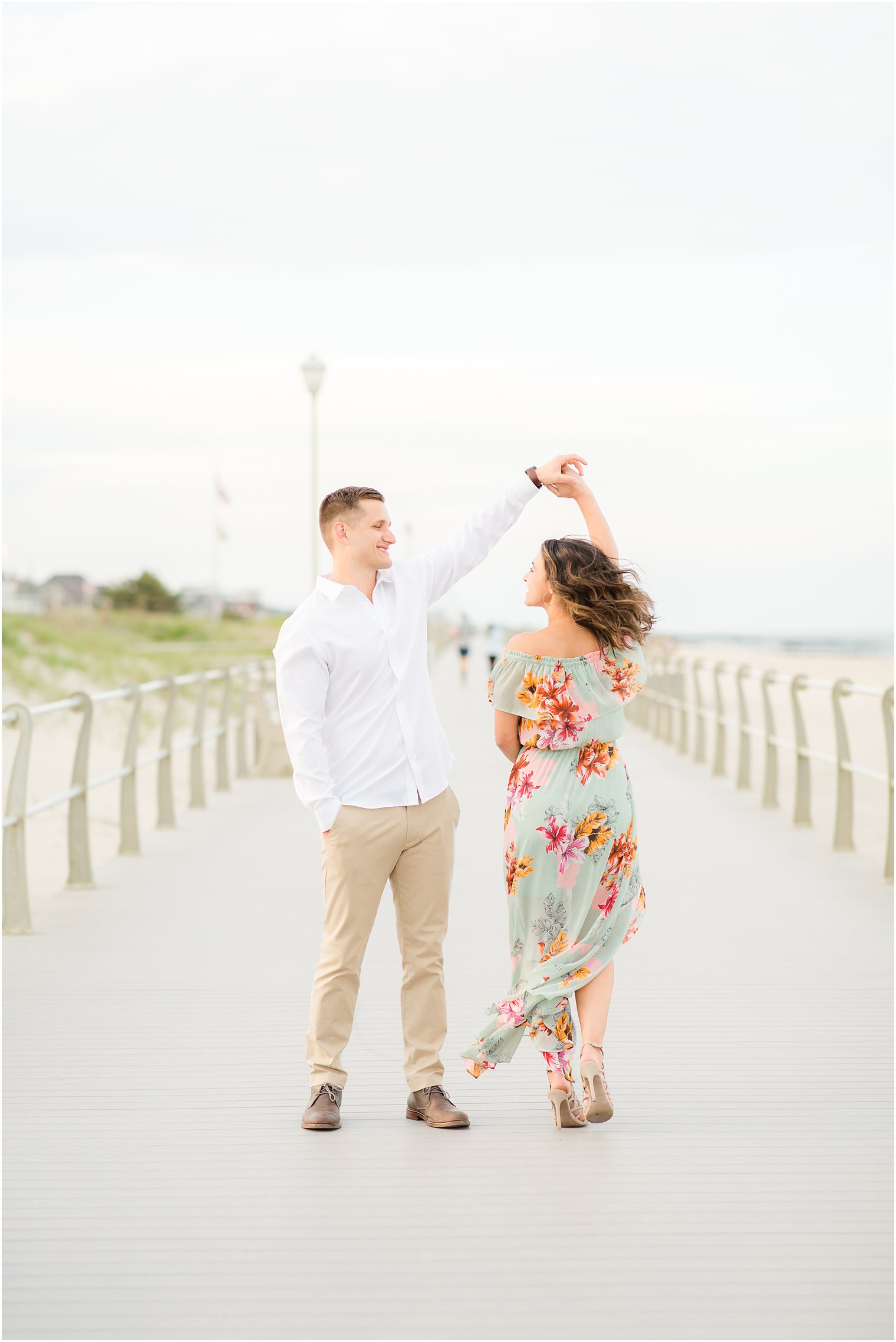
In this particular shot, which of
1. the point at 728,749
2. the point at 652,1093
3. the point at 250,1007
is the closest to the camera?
the point at 652,1093

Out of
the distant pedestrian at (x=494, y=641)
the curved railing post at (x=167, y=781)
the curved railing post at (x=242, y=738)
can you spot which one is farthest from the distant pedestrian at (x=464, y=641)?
the curved railing post at (x=167, y=781)

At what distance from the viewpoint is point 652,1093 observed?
15.5 ft

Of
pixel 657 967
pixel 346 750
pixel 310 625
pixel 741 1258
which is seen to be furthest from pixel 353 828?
pixel 657 967

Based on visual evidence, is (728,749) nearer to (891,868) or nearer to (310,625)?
(891,868)

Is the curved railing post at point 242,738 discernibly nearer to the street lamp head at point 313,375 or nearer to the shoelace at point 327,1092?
the street lamp head at point 313,375

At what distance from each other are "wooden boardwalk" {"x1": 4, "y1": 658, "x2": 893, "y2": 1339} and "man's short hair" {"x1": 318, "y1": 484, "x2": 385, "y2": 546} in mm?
1729

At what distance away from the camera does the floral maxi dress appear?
14.3 feet

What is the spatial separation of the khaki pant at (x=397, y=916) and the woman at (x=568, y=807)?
16 cm

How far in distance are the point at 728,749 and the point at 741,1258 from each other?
55.4 feet

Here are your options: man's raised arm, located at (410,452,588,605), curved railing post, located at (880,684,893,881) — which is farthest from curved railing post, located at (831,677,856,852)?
man's raised arm, located at (410,452,588,605)

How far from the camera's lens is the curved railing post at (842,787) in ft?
31.7

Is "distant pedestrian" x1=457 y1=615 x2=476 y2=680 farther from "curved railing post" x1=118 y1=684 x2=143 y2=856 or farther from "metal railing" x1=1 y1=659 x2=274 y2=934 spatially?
"curved railing post" x1=118 y1=684 x2=143 y2=856

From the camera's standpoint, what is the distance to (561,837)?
436 centimetres

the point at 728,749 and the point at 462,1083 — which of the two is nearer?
the point at 462,1083
